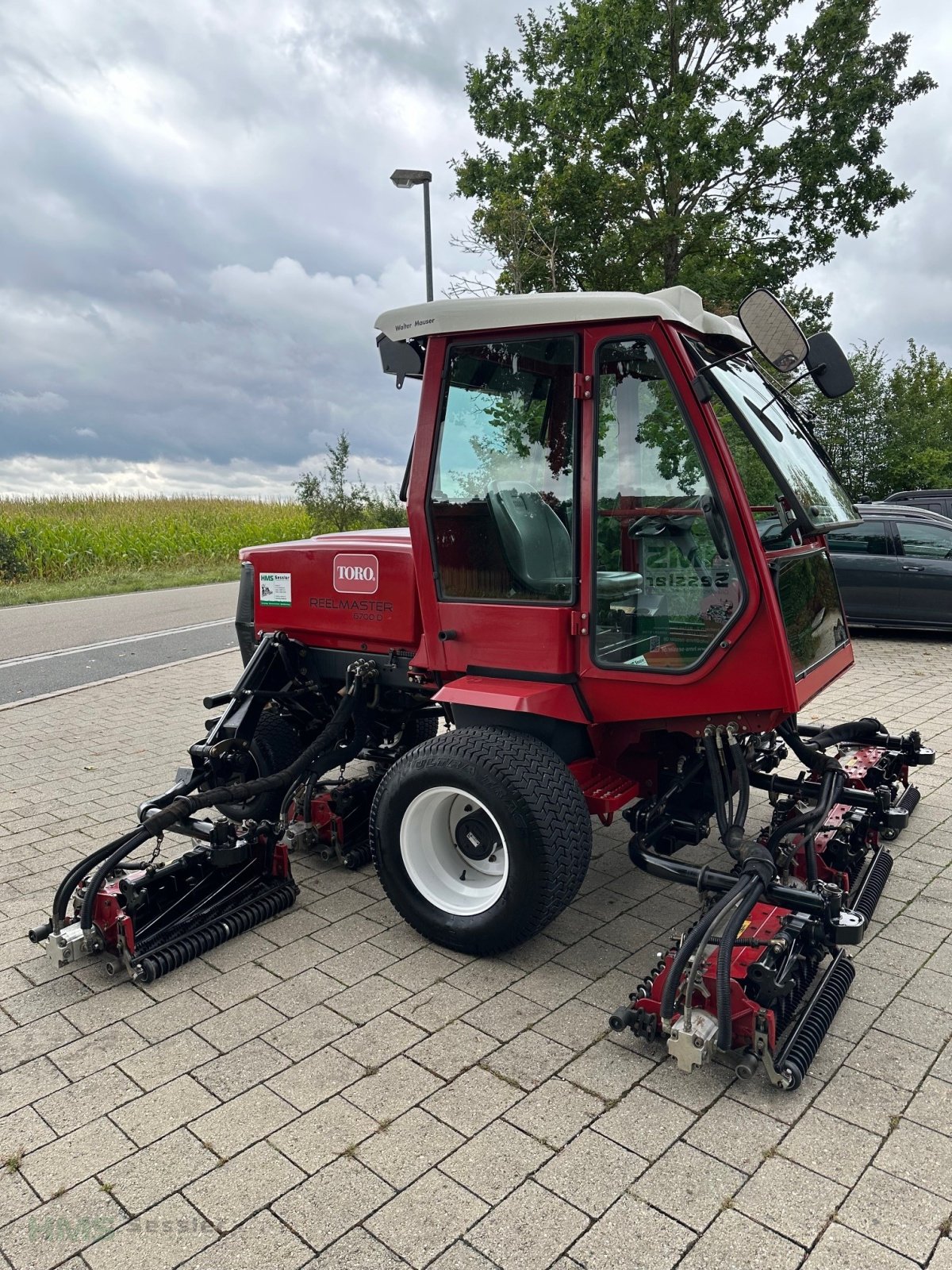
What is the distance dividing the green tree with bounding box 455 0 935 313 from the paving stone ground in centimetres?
1356

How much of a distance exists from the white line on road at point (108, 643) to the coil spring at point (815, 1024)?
923cm

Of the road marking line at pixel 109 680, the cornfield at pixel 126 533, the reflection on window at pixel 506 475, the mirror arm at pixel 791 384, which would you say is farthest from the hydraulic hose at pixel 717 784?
the cornfield at pixel 126 533

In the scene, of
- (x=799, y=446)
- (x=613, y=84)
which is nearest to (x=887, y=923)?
(x=799, y=446)

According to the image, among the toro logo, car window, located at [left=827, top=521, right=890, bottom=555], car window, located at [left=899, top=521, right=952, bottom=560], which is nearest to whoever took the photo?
the toro logo

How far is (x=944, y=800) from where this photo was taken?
5348 millimetres

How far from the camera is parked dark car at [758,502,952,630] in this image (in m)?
10.7

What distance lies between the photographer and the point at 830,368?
11.1ft

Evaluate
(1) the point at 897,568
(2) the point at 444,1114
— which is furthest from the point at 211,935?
(1) the point at 897,568

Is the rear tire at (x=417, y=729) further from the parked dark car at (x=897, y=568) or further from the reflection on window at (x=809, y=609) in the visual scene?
the parked dark car at (x=897, y=568)

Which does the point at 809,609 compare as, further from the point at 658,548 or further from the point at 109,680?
the point at 109,680

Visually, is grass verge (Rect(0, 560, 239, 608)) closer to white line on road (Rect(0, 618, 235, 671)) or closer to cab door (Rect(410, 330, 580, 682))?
white line on road (Rect(0, 618, 235, 671))

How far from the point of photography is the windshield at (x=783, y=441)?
334cm

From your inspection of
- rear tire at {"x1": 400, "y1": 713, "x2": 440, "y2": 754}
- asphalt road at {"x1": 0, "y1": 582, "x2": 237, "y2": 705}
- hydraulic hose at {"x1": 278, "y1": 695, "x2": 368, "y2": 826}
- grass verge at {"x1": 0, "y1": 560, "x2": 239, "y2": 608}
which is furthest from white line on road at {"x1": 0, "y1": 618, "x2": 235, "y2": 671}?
hydraulic hose at {"x1": 278, "y1": 695, "x2": 368, "y2": 826}

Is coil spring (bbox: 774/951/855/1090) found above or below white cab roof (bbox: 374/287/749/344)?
below
